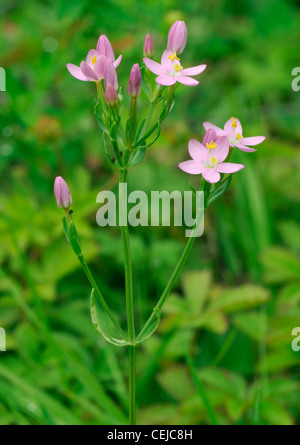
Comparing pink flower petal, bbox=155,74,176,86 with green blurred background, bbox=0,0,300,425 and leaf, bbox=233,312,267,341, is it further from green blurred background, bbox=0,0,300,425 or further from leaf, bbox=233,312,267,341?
leaf, bbox=233,312,267,341

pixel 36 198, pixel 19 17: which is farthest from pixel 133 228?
pixel 19 17

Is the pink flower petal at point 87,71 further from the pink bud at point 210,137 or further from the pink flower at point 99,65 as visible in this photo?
the pink bud at point 210,137

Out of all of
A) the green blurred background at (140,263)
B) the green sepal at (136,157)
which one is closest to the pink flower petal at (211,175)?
the green sepal at (136,157)

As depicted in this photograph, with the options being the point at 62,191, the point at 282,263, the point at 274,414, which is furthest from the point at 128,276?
the point at 282,263

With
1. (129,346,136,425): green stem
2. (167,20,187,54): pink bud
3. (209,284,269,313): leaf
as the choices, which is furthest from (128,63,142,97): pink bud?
(209,284,269,313): leaf

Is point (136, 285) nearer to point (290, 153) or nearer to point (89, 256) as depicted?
point (89, 256)

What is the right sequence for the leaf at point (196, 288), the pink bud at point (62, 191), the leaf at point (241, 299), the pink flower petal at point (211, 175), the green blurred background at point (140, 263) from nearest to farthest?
the pink flower petal at point (211, 175) < the pink bud at point (62, 191) < the green blurred background at point (140, 263) < the leaf at point (241, 299) < the leaf at point (196, 288)

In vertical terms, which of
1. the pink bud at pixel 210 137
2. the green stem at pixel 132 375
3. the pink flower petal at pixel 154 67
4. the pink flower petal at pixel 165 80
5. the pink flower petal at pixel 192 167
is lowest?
the green stem at pixel 132 375

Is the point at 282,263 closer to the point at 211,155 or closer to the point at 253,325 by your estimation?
the point at 253,325
